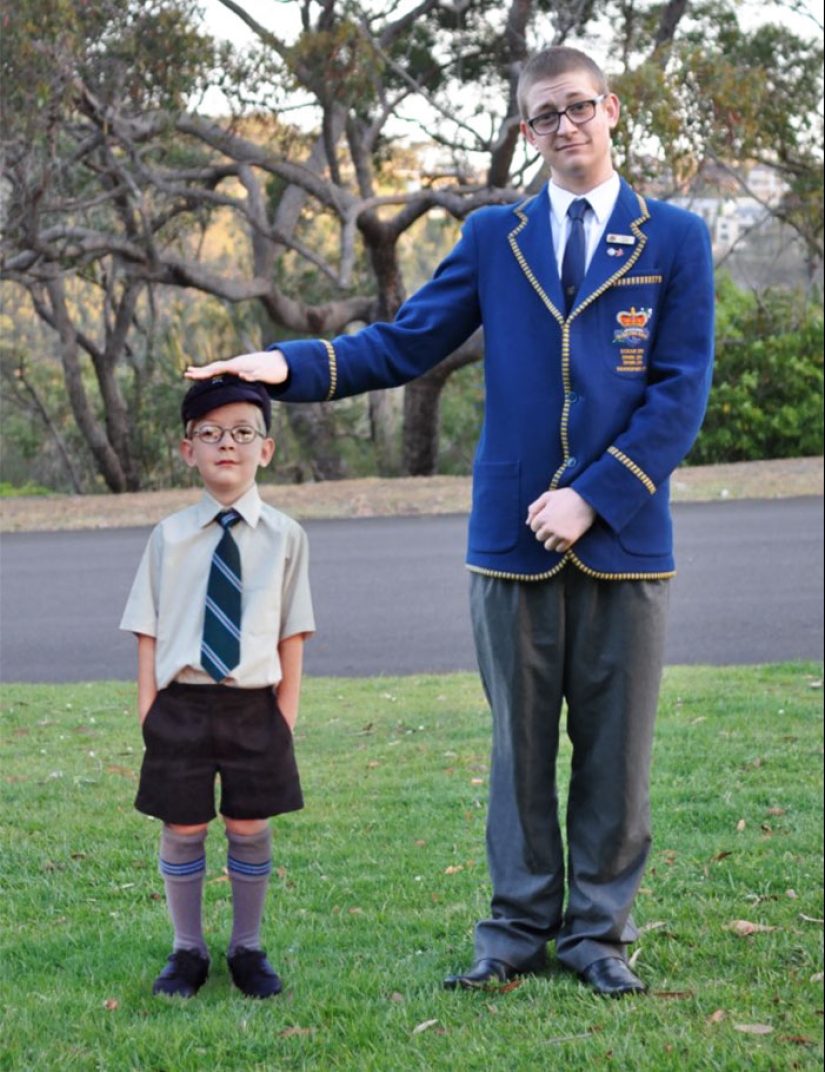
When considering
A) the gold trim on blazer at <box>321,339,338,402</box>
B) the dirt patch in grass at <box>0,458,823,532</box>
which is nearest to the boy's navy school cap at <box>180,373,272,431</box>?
the gold trim on blazer at <box>321,339,338,402</box>

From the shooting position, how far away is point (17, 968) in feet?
11.7

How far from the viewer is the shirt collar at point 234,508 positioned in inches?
122

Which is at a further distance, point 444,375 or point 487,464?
point 444,375

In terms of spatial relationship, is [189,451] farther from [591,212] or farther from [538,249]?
[591,212]

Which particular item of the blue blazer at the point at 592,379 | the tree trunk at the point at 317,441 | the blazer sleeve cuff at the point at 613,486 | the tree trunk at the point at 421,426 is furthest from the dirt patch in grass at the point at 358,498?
the blazer sleeve cuff at the point at 613,486

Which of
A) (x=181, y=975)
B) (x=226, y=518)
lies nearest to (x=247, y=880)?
(x=181, y=975)

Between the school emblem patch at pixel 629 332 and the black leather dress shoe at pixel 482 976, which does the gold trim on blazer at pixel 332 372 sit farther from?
the black leather dress shoe at pixel 482 976

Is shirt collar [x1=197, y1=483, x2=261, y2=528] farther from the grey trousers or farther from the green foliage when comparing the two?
the green foliage

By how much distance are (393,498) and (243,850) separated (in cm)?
1231

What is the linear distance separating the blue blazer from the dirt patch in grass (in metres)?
10.4

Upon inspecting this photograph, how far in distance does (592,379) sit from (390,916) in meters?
1.49

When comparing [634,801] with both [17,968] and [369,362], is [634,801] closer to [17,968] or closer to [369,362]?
[369,362]

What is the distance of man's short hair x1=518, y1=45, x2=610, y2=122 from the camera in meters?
3.31

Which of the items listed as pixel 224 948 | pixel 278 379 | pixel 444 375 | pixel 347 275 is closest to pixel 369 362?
pixel 278 379
